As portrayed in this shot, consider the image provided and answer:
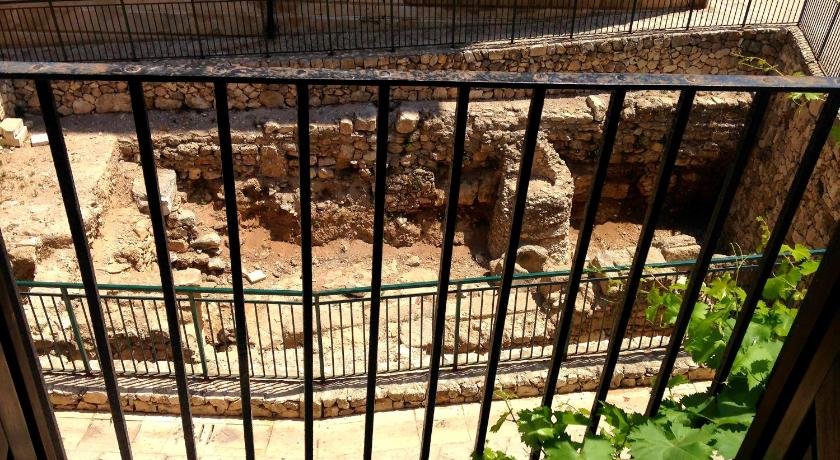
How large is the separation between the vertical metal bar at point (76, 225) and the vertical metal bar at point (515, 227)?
94 cm

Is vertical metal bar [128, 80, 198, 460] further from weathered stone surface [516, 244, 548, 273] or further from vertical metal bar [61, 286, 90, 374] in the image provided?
weathered stone surface [516, 244, 548, 273]

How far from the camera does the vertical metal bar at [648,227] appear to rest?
1.54m

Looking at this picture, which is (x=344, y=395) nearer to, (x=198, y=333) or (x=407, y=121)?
(x=198, y=333)

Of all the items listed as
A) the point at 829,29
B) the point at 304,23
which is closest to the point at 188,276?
the point at 304,23

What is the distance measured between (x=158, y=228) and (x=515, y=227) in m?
0.84

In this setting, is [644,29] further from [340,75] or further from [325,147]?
[340,75]

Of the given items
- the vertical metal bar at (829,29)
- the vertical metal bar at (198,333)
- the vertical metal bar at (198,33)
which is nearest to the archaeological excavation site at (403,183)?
the vertical metal bar at (829,29)

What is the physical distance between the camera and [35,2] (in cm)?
1200

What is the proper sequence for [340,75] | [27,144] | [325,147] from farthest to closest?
[325,147] < [27,144] < [340,75]

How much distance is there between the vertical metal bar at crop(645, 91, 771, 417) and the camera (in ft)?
5.08

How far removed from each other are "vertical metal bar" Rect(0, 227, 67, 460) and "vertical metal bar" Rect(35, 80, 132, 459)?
5.5 inches

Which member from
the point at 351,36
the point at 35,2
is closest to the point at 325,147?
the point at 351,36

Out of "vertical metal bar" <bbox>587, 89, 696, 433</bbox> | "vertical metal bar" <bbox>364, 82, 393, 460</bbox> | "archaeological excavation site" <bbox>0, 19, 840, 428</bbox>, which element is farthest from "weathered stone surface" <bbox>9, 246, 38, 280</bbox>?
"vertical metal bar" <bbox>587, 89, 696, 433</bbox>

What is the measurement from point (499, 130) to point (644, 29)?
14.0 feet
